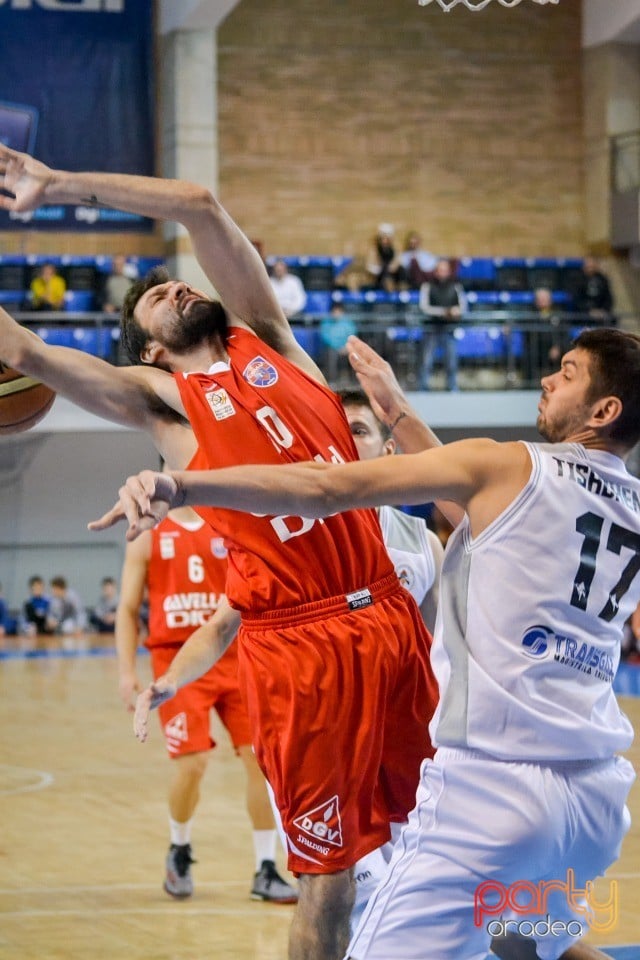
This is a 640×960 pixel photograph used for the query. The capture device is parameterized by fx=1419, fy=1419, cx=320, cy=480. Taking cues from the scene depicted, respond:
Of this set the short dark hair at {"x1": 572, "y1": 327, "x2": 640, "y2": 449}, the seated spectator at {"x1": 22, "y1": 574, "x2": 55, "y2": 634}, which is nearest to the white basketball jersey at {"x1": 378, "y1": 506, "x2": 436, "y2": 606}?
the short dark hair at {"x1": 572, "y1": 327, "x2": 640, "y2": 449}

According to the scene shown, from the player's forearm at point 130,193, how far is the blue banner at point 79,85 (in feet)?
52.5

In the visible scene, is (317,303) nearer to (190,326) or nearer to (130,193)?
(190,326)

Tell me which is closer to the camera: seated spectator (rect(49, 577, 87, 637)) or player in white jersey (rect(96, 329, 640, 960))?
player in white jersey (rect(96, 329, 640, 960))

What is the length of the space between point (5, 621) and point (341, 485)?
1699cm

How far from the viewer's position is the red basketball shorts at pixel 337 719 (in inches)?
143

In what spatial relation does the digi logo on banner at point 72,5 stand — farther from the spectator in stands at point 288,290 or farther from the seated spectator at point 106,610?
the seated spectator at point 106,610

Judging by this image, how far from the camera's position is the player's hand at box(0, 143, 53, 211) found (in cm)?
336

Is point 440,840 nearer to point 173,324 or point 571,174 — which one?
point 173,324

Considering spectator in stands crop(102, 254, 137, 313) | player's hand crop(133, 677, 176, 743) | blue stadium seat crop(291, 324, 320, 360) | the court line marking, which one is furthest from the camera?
spectator in stands crop(102, 254, 137, 313)

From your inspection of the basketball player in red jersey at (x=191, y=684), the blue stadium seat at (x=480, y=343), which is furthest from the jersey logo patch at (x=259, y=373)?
the blue stadium seat at (x=480, y=343)

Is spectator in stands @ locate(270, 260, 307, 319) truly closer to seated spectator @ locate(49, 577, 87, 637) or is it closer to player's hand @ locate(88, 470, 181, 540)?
seated spectator @ locate(49, 577, 87, 637)

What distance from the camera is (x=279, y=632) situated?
3.73 m

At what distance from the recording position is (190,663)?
4195 mm

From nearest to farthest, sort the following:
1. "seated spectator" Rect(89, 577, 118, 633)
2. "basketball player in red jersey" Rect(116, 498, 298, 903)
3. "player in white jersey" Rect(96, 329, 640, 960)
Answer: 1. "player in white jersey" Rect(96, 329, 640, 960)
2. "basketball player in red jersey" Rect(116, 498, 298, 903)
3. "seated spectator" Rect(89, 577, 118, 633)
